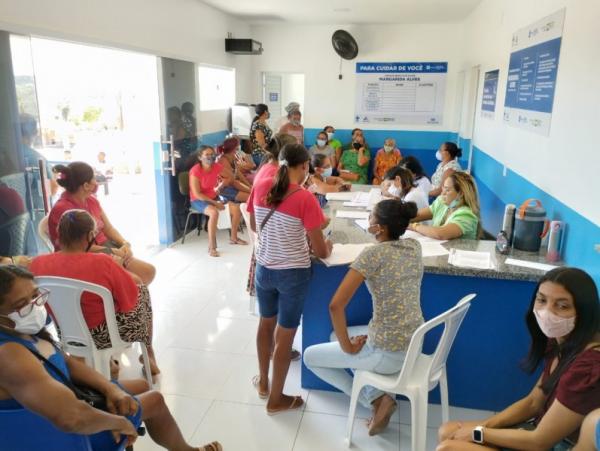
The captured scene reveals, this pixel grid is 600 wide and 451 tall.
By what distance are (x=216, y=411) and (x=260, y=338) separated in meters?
0.43

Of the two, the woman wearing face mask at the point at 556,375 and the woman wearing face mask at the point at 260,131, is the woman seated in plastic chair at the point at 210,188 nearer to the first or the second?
the woman wearing face mask at the point at 260,131

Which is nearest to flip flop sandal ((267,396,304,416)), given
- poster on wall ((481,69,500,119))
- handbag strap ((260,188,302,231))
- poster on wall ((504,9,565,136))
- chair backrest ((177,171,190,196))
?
handbag strap ((260,188,302,231))

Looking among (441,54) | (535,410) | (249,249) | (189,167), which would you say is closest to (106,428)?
(535,410)

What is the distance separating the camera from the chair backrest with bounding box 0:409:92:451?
1.30 metres

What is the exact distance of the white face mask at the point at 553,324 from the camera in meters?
1.49

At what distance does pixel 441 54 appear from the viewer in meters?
7.13

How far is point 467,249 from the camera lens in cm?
256

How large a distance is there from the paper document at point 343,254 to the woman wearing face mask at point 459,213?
45 cm

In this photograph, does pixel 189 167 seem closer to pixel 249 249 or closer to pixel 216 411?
pixel 249 249

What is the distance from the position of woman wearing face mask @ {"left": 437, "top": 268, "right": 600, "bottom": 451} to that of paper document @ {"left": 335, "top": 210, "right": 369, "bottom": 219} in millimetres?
1594

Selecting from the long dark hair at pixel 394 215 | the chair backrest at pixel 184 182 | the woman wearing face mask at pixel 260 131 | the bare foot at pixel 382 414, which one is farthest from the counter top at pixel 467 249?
the woman wearing face mask at pixel 260 131

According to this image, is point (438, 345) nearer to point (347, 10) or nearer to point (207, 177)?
point (207, 177)

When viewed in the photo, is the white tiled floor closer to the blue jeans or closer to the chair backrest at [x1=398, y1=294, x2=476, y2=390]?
the blue jeans

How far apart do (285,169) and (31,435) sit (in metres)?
1.35
